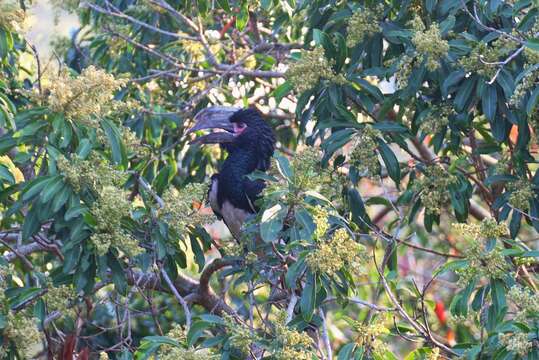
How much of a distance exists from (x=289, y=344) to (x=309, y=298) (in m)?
0.27

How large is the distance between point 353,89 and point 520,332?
1529 mm

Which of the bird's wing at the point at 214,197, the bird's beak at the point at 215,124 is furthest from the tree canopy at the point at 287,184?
the bird's wing at the point at 214,197

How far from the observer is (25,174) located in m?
3.99

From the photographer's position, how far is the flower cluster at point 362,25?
3980 millimetres

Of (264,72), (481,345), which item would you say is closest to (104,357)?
(481,345)

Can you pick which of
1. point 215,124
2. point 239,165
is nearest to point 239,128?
point 215,124

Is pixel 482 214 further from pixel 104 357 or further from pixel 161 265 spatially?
pixel 104 357

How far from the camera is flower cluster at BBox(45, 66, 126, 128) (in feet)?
10.9

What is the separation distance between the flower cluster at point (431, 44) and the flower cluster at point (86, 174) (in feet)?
3.47

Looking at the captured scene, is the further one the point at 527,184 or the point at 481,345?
the point at 527,184

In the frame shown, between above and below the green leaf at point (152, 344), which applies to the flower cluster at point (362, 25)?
above

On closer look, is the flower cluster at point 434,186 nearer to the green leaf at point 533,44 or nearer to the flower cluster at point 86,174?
the green leaf at point 533,44

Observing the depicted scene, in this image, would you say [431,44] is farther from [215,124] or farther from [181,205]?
[215,124]

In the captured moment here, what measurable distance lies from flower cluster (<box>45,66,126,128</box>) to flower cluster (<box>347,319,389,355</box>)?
3.48ft
